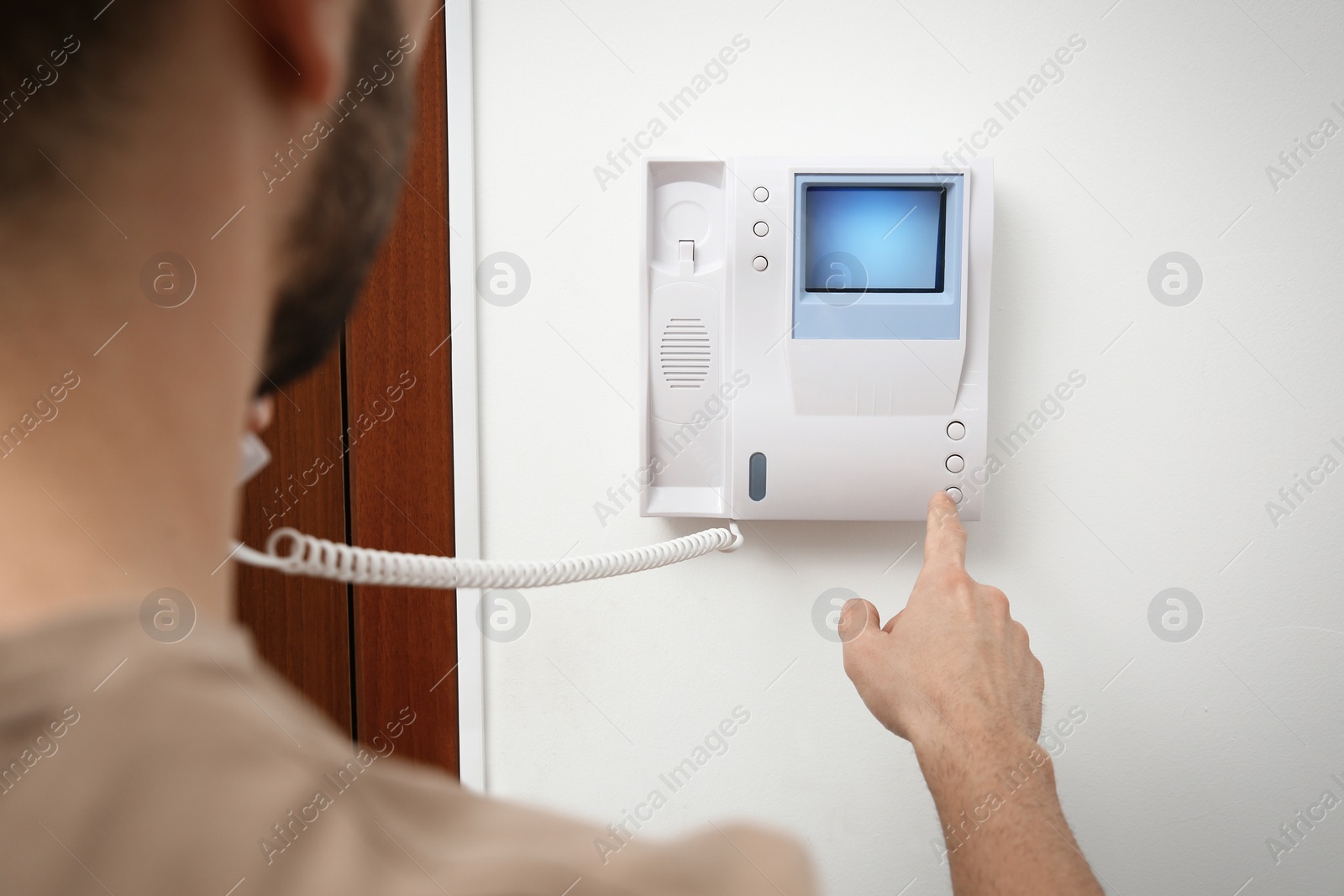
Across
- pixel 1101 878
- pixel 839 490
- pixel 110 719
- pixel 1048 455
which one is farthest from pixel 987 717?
pixel 110 719

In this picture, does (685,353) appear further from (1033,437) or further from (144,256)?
(144,256)

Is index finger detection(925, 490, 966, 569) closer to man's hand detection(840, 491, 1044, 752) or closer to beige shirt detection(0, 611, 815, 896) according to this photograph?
man's hand detection(840, 491, 1044, 752)

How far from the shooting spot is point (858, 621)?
82 cm

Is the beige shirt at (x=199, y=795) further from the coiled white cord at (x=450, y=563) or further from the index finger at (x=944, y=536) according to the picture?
the index finger at (x=944, y=536)

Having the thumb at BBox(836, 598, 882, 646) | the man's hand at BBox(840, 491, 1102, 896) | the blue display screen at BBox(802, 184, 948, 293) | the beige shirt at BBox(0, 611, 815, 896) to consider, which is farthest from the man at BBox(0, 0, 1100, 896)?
the blue display screen at BBox(802, 184, 948, 293)

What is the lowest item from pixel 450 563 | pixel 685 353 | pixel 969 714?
pixel 969 714

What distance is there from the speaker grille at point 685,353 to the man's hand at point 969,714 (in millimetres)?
308

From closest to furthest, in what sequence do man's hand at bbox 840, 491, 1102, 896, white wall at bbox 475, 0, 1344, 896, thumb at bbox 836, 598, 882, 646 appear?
man's hand at bbox 840, 491, 1102, 896 < thumb at bbox 836, 598, 882, 646 < white wall at bbox 475, 0, 1344, 896

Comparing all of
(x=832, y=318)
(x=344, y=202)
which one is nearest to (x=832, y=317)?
(x=832, y=318)

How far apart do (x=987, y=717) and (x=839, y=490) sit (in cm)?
31

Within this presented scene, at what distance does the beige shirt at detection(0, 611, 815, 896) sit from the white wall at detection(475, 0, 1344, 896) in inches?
29.7

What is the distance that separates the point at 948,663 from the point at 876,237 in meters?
0.47

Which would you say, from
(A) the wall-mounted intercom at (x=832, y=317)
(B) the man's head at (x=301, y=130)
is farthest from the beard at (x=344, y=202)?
(A) the wall-mounted intercom at (x=832, y=317)

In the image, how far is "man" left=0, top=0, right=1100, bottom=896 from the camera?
17cm
